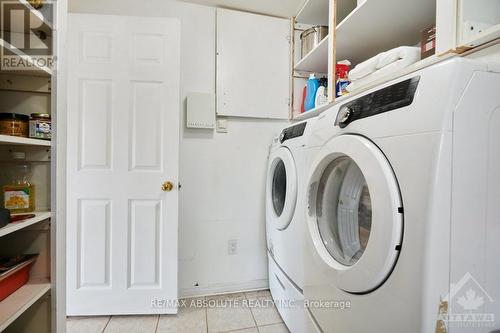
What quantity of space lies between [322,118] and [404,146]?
0.44 meters

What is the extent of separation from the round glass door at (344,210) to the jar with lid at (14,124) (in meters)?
1.22

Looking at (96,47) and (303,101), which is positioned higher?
(96,47)

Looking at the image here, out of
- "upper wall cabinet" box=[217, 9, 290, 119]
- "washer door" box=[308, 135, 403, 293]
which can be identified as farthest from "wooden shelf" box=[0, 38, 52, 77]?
"washer door" box=[308, 135, 403, 293]

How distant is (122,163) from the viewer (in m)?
1.47

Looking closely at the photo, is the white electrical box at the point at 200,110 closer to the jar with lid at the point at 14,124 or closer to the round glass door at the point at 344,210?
the jar with lid at the point at 14,124

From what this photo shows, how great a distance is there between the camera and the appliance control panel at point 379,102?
0.63 meters

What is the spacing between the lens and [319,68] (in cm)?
183

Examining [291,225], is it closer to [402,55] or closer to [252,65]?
[402,55]

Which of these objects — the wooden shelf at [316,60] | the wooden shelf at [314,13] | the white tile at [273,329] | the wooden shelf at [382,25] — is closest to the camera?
the wooden shelf at [382,25]

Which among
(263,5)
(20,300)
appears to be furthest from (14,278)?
(263,5)

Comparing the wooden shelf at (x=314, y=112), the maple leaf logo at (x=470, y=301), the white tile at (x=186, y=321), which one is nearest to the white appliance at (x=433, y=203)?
the maple leaf logo at (x=470, y=301)

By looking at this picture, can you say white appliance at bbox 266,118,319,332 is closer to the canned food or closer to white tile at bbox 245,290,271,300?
white tile at bbox 245,290,271,300

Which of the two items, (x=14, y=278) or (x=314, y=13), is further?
(x=314, y=13)

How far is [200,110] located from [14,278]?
4.30ft
